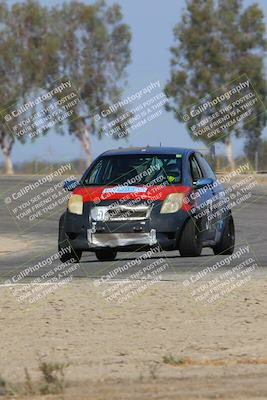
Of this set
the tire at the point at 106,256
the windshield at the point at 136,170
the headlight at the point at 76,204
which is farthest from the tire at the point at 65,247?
the tire at the point at 106,256

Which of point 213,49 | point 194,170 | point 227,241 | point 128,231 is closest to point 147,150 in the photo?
point 194,170

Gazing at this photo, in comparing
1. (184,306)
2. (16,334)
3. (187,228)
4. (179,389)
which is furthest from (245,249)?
(179,389)

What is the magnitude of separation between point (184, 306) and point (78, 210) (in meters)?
5.21

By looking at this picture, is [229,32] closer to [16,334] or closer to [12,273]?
[12,273]

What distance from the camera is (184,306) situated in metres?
13.6

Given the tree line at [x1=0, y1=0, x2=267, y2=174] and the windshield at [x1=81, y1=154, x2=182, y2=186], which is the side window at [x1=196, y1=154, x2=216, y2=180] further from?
the tree line at [x1=0, y1=0, x2=267, y2=174]

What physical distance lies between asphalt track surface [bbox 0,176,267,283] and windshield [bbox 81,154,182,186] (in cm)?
132

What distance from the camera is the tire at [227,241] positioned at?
20219 millimetres

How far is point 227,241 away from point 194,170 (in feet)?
5.42

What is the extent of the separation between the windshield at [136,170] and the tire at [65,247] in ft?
2.62

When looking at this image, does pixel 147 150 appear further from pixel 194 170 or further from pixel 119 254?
pixel 119 254

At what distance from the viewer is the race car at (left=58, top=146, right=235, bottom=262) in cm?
1834

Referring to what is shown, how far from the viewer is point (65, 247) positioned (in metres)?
18.9

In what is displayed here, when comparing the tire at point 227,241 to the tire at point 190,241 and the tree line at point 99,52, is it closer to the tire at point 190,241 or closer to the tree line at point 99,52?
the tire at point 190,241
